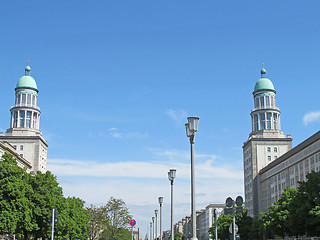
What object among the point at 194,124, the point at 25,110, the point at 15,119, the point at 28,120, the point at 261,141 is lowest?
the point at 194,124

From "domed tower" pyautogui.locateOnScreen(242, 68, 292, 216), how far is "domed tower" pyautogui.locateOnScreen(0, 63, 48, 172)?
56.7 meters

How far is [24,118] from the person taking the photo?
390 feet

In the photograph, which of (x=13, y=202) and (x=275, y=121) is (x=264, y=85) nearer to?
(x=275, y=121)

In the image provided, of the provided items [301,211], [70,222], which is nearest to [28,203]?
[70,222]

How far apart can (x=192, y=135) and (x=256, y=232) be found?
234 feet

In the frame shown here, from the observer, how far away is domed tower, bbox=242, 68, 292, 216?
117812 mm

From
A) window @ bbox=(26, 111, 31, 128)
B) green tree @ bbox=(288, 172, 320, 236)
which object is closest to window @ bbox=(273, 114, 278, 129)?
window @ bbox=(26, 111, 31, 128)

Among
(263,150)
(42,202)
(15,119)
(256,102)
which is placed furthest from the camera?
(256,102)

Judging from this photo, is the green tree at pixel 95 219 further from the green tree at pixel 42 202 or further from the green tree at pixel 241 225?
the green tree at pixel 42 202

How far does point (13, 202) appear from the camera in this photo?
1799 inches

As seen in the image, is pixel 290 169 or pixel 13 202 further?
pixel 290 169

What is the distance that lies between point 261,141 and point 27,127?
62.9m

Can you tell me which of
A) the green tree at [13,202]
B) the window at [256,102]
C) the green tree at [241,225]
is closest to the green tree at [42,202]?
the green tree at [13,202]

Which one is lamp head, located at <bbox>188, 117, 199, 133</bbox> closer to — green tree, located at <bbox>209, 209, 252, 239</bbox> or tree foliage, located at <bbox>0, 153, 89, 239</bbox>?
tree foliage, located at <bbox>0, 153, 89, 239</bbox>
